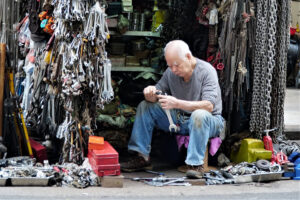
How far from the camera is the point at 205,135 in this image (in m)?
5.92

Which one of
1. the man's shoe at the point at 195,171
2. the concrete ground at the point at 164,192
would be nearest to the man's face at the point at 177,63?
the man's shoe at the point at 195,171

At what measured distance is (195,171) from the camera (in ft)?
19.3

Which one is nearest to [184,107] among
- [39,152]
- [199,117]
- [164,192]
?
[199,117]

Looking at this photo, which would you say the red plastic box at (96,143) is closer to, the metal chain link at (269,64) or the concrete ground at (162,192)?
the concrete ground at (162,192)

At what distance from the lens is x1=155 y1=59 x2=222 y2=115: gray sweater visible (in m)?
6.12

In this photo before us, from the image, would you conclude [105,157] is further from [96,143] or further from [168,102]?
[168,102]

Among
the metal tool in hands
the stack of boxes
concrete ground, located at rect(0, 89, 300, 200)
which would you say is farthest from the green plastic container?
the stack of boxes

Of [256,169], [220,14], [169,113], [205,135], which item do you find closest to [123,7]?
[220,14]

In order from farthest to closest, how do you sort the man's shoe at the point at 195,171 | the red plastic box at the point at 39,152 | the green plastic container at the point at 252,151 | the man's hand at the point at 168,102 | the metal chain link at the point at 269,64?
the metal chain link at the point at 269,64, the green plastic container at the point at 252,151, the red plastic box at the point at 39,152, the man's hand at the point at 168,102, the man's shoe at the point at 195,171

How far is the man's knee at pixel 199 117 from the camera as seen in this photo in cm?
586

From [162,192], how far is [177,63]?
4.77 ft

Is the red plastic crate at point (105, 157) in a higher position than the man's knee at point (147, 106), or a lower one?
lower

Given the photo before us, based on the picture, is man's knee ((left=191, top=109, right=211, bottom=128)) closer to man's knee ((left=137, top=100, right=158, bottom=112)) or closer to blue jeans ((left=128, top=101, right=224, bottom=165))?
blue jeans ((left=128, top=101, right=224, bottom=165))

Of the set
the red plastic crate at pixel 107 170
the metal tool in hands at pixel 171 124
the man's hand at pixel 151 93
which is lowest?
the red plastic crate at pixel 107 170
